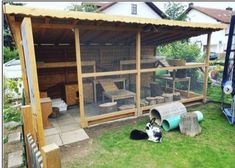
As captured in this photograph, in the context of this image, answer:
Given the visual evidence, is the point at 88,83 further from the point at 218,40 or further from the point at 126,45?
the point at 218,40

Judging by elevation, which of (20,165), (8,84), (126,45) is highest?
(126,45)

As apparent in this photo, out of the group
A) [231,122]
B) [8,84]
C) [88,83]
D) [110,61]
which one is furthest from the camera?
[8,84]

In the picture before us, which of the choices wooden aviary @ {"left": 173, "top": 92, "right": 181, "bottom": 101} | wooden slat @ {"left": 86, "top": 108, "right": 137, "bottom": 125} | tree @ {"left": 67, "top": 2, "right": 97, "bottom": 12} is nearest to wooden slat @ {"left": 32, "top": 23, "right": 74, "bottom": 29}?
wooden slat @ {"left": 86, "top": 108, "right": 137, "bottom": 125}

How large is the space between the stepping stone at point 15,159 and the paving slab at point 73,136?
33.5 inches

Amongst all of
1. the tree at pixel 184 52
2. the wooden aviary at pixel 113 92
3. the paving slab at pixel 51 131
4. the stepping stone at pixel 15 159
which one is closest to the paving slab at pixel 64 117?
the paving slab at pixel 51 131

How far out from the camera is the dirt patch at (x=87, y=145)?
11.4ft

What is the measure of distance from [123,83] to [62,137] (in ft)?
7.67

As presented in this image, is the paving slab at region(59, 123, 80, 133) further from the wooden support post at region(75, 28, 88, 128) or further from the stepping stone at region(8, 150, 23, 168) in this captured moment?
the stepping stone at region(8, 150, 23, 168)

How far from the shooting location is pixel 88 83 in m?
5.21

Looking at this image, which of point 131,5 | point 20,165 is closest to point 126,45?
point 20,165

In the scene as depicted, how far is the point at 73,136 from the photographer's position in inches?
167

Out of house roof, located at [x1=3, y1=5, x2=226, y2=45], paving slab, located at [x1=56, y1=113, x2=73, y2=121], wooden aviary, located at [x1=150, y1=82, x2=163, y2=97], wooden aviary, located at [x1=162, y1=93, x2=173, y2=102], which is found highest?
house roof, located at [x1=3, y1=5, x2=226, y2=45]

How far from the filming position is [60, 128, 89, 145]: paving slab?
4059mm

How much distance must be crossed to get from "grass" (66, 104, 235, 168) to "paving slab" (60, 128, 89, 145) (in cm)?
39
